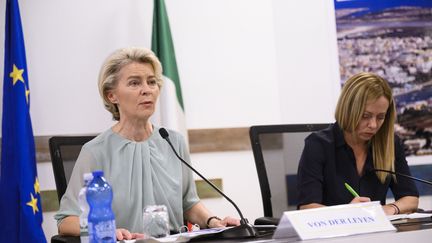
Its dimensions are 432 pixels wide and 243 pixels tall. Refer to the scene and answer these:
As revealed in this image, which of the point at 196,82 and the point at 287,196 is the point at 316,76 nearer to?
the point at 196,82

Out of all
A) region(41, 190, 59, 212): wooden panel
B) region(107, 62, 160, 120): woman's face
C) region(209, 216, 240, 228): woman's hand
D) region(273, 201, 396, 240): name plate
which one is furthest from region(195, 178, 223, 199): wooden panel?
region(273, 201, 396, 240): name plate

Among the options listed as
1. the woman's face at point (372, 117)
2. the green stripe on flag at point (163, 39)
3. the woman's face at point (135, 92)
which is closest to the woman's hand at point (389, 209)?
the woman's face at point (372, 117)

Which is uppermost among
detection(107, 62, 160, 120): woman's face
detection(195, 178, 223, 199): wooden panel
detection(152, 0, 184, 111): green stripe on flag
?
detection(152, 0, 184, 111): green stripe on flag

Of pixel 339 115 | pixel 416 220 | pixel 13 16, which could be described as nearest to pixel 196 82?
pixel 13 16

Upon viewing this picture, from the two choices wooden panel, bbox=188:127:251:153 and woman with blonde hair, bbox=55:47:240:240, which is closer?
woman with blonde hair, bbox=55:47:240:240

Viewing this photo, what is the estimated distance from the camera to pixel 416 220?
198cm

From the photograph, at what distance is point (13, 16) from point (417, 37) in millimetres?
2372

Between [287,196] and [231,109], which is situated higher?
[231,109]

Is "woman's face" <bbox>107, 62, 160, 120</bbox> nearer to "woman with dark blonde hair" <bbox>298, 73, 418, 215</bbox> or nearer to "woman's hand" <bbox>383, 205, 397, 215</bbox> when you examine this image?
"woman with dark blonde hair" <bbox>298, 73, 418, 215</bbox>

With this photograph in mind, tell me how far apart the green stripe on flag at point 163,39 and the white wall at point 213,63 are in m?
0.13

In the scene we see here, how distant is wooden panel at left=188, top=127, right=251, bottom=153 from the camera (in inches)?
151

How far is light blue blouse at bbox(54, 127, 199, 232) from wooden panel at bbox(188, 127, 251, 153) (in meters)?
1.25

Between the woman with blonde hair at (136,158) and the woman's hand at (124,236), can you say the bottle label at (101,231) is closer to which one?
the woman's hand at (124,236)

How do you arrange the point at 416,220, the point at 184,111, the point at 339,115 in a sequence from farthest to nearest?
the point at 184,111 → the point at 339,115 → the point at 416,220
